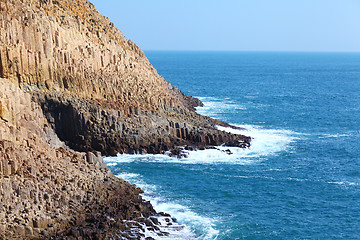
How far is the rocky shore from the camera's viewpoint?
46.0 meters

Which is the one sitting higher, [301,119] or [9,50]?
[9,50]

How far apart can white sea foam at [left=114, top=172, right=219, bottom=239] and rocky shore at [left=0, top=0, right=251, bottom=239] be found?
118 centimetres

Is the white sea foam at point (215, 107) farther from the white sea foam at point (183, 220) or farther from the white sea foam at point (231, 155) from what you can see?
the white sea foam at point (183, 220)

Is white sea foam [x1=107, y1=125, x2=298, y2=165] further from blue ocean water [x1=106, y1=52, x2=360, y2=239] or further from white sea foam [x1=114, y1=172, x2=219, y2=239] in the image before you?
white sea foam [x1=114, y1=172, x2=219, y2=239]

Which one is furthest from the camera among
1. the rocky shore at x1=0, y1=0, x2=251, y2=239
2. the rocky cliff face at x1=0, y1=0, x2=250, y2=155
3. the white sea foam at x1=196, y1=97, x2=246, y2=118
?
the white sea foam at x1=196, y1=97, x2=246, y2=118

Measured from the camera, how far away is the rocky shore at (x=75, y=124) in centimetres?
4597

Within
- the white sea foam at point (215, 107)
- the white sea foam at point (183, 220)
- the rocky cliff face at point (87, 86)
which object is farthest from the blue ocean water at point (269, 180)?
the rocky cliff face at point (87, 86)

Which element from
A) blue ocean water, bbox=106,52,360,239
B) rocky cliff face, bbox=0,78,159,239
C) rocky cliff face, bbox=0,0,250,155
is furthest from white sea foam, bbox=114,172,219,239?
rocky cliff face, bbox=0,0,250,155

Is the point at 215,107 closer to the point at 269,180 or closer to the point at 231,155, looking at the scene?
the point at 231,155

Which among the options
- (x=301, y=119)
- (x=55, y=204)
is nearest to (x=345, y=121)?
(x=301, y=119)

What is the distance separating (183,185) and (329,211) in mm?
17112

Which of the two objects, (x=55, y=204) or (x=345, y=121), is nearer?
(x=55, y=204)

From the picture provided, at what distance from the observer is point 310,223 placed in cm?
5100

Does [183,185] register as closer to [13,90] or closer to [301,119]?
[13,90]
